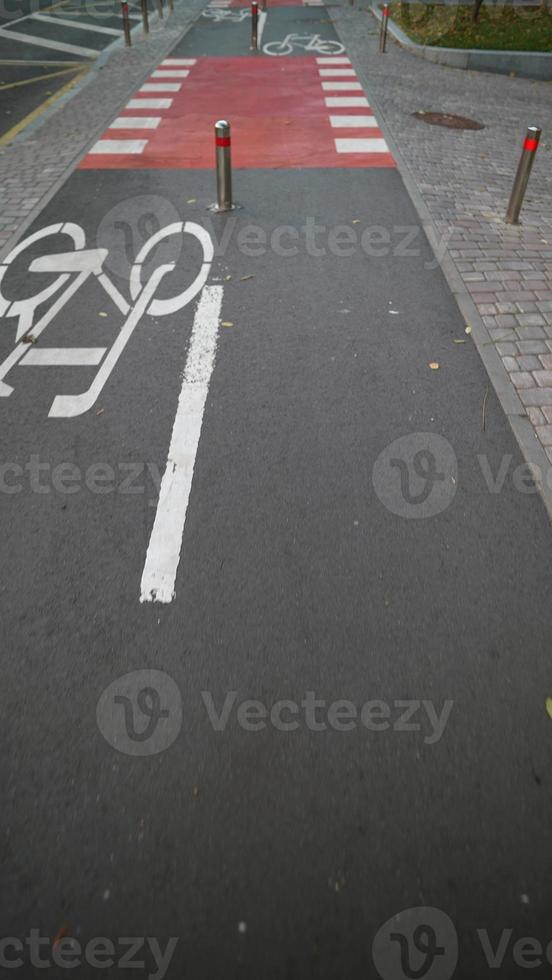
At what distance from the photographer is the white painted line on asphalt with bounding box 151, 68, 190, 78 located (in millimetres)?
15801

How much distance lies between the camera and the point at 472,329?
245 inches

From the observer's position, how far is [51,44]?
19.2 metres

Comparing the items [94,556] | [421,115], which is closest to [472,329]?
[94,556]

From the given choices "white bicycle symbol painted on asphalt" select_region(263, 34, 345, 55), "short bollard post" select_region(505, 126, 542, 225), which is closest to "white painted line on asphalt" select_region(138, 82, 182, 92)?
"white bicycle symbol painted on asphalt" select_region(263, 34, 345, 55)

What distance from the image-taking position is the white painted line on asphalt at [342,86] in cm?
1468

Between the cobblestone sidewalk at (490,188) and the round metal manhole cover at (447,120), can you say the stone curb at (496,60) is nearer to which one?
the cobblestone sidewalk at (490,188)

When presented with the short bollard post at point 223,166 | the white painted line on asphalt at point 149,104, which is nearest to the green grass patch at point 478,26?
the white painted line on asphalt at point 149,104

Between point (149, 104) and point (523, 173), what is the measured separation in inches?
359

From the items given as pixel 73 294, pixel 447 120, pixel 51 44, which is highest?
pixel 447 120

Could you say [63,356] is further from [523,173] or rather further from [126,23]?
[126,23]

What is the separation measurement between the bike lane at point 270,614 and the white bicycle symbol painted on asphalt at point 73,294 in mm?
54

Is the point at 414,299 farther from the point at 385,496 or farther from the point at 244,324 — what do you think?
the point at 385,496

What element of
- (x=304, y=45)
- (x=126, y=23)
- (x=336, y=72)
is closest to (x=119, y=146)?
(x=336, y=72)

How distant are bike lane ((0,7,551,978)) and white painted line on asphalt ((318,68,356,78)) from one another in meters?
11.6
